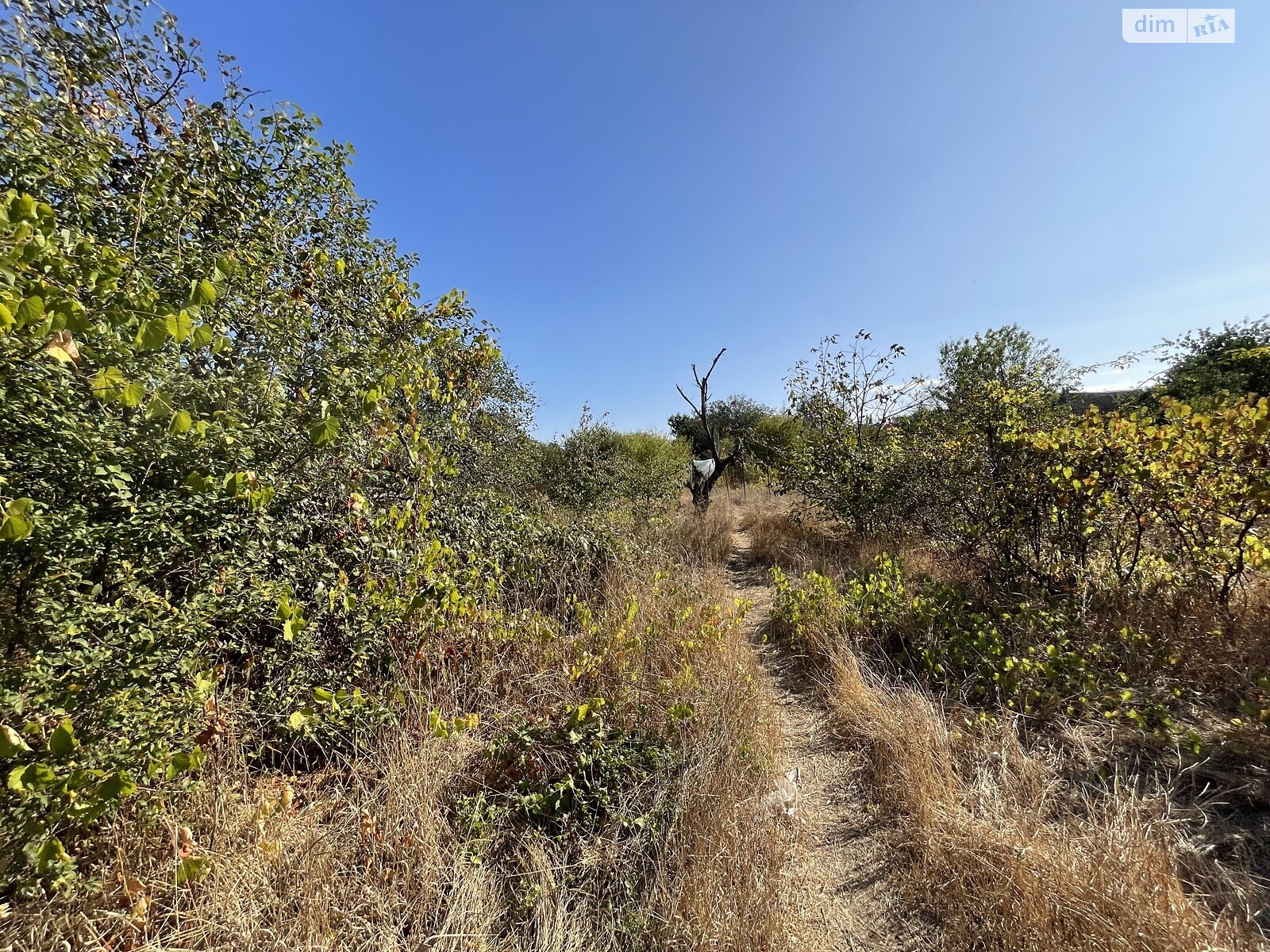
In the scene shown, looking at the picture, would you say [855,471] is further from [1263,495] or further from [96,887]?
[96,887]

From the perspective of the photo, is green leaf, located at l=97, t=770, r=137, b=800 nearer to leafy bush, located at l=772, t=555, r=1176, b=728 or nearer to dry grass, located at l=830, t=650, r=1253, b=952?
dry grass, located at l=830, t=650, r=1253, b=952

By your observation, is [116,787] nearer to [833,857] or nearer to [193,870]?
[193,870]

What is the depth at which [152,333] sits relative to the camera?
0.97 meters

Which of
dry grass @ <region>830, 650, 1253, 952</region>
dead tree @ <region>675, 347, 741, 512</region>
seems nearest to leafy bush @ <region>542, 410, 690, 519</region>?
dead tree @ <region>675, 347, 741, 512</region>

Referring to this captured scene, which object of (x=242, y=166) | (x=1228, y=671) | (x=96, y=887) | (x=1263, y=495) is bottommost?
(x=96, y=887)

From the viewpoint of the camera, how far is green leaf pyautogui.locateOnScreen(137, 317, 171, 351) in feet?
3.13

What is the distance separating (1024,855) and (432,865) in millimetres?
2156

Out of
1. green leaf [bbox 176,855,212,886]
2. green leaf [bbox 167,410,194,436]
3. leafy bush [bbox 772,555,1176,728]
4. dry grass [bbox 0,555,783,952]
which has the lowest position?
dry grass [bbox 0,555,783,952]

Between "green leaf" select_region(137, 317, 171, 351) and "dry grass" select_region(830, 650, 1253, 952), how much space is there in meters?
2.97

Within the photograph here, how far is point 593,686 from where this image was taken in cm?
254

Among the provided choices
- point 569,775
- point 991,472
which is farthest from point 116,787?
point 991,472

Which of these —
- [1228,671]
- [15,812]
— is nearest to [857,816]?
[1228,671]

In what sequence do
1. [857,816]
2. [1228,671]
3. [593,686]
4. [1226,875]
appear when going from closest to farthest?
[1226,875] < [857,816] < [1228,671] < [593,686]

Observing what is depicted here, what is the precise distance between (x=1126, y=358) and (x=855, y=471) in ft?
8.83
